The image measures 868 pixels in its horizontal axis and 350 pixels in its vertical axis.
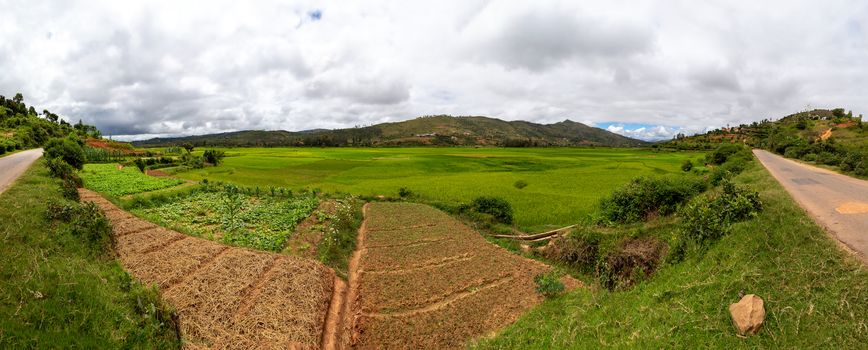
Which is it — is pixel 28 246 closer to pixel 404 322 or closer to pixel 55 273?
pixel 55 273

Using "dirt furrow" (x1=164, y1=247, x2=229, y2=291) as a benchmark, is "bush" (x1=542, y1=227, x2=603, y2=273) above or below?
below

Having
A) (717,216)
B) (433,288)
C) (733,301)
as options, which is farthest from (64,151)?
(717,216)

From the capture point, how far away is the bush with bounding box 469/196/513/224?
2281cm

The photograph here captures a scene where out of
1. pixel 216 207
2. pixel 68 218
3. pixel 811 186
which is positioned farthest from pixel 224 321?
pixel 811 186

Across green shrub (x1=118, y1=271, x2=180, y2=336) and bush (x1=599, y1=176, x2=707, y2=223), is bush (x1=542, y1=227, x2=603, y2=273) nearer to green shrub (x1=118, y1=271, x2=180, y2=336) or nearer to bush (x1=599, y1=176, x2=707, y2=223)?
bush (x1=599, y1=176, x2=707, y2=223)

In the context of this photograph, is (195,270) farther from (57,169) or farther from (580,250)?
(57,169)

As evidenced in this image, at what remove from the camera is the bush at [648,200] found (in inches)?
678

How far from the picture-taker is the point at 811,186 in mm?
16609

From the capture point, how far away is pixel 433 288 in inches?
486

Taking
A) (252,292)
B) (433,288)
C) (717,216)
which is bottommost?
(433,288)

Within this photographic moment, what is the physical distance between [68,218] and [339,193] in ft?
63.0

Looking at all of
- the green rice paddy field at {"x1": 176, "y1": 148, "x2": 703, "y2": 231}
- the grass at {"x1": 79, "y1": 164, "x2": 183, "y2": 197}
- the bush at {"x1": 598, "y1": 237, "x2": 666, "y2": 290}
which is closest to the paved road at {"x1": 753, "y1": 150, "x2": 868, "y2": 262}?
the bush at {"x1": 598, "y1": 237, "x2": 666, "y2": 290}

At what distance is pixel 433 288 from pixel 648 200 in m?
12.3

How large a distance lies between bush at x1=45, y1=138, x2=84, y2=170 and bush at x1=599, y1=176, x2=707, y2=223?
35.2 meters
